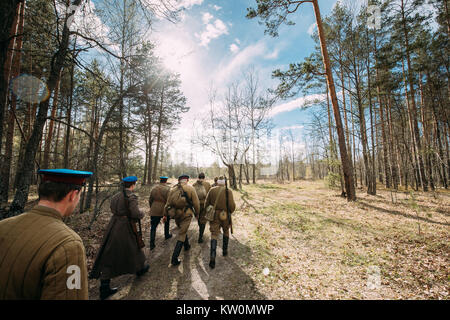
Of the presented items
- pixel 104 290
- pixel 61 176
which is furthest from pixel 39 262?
pixel 104 290

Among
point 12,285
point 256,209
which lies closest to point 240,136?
point 256,209

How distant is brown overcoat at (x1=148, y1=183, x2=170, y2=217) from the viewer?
17.9 ft

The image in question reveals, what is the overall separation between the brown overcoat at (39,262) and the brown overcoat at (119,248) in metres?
2.28

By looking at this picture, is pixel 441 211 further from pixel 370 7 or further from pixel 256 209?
pixel 370 7

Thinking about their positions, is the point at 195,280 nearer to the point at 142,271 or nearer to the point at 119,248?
the point at 142,271

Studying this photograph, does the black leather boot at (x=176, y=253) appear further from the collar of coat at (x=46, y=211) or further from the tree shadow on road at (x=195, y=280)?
the collar of coat at (x=46, y=211)

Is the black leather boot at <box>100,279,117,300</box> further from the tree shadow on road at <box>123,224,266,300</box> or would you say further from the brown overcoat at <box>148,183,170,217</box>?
the brown overcoat at <box>148,183,170,217</box>

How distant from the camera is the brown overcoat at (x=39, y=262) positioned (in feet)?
3.74

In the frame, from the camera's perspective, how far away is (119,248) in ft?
11.0

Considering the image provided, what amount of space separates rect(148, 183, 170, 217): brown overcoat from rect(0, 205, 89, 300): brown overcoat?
4346 millimetres

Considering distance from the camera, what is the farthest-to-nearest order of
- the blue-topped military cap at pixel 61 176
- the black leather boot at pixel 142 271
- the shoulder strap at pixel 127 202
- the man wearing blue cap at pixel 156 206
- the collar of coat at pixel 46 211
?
the man wearing blue cap at pixel 156 206, the black leather boot at pixel 142 271, the shoulder strap at pixel 127 202, the blue-topped military cap at pixel 61 176, the collar of coat at pixel 46 211

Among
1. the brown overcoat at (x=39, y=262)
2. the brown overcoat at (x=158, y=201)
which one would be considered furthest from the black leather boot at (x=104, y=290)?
the brown overcoat at (x=39, y=262)

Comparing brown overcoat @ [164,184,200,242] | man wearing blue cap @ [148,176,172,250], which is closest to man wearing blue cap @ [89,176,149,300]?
brown overcoat @ [164,184,200,242]

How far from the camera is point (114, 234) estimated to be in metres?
3.38
